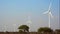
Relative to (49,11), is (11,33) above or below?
below

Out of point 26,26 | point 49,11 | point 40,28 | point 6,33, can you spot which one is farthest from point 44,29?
point 6,33

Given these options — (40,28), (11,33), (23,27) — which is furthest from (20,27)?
(11,33)

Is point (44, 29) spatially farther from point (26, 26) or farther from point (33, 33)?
point (33, 33)

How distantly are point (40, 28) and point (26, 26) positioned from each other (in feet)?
11.6

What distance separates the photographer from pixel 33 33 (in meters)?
33.4

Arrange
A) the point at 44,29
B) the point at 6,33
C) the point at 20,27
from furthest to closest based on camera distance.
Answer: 1. the point at 20,27
2. the point at 44,29
3. the point at 6,33

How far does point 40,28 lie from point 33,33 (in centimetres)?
745

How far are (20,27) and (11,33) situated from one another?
948 cm

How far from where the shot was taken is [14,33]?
33.7 metres

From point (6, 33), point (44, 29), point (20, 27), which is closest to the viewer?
point (6, 33)

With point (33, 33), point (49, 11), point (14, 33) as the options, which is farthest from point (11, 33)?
point (49, 11)

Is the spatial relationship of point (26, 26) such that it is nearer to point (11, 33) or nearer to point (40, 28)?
point (40, 28)

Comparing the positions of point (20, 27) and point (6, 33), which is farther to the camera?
point (20, 27)

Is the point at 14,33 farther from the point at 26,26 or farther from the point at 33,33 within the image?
the point at 26,26
